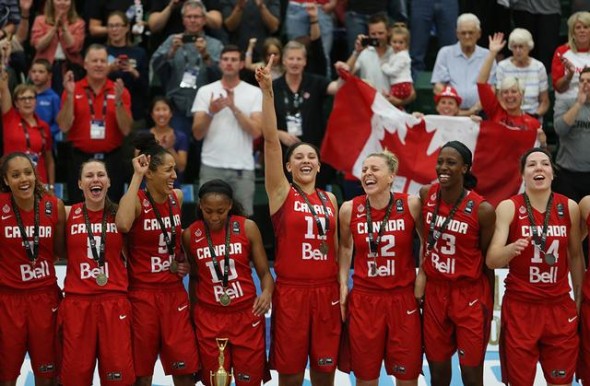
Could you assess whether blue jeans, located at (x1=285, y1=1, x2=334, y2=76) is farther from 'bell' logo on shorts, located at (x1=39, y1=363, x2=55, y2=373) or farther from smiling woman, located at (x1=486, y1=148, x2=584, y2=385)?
'bell' logo on shorts, located at (x1=39, y1=363, x2=55, y2=373)

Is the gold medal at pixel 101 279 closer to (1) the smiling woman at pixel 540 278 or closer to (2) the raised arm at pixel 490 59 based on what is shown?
(1) the smiling woman at pixel 540 278

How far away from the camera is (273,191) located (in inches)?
358

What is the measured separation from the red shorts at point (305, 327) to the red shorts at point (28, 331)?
5.38 ft

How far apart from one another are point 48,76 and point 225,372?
202 inches

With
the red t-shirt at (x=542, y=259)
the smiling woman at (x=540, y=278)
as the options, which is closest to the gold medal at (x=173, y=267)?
the smiling woman at (x=540, y=278)

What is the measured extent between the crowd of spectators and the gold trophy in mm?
3483

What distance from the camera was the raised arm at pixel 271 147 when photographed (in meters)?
8.71

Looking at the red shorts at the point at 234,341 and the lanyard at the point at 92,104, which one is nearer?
the red shorts at the point at 234,341

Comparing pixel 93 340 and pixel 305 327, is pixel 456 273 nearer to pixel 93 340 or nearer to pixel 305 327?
pixel 305 327

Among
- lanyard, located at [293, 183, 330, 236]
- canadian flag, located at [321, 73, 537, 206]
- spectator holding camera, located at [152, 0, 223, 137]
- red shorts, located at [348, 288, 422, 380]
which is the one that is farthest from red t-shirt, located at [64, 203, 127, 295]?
canadian flag, located at [321, 73, 537, 206]

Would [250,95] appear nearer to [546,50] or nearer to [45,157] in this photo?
[45,157]

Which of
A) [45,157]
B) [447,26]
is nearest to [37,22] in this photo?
[45,157]

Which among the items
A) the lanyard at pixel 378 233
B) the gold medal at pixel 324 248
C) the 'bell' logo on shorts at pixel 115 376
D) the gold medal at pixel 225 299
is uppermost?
the lanyard at pixel 378 233

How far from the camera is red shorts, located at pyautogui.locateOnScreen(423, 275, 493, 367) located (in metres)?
8.91
